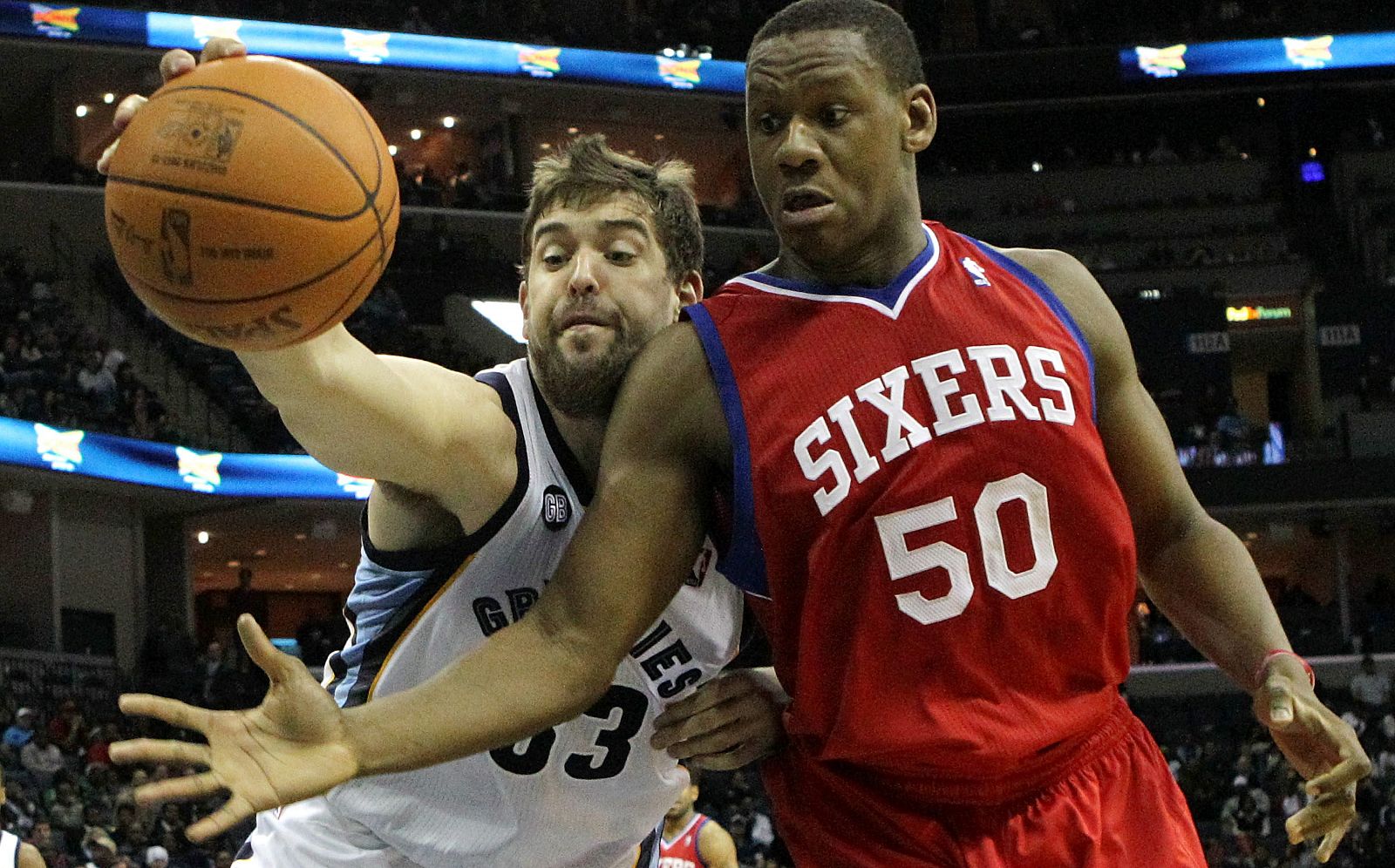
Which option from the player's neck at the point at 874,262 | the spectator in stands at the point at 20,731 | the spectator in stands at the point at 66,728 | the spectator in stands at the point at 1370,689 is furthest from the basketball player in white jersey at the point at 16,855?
the spectator in stands at the point at 1370,689

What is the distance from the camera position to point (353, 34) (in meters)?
25.3

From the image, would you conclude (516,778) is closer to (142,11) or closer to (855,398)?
(855,398)

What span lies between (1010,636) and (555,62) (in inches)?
990

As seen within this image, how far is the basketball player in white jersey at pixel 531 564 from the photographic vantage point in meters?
3.49

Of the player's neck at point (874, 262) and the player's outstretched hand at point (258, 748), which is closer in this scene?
the player's outstretched hand at point (258, 748)

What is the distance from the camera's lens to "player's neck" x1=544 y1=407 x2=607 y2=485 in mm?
3670

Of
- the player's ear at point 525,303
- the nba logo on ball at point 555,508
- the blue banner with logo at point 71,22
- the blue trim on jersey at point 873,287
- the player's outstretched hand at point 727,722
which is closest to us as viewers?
the blue trim on jersey at point 873,287

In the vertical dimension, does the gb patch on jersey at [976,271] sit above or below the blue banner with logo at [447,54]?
above

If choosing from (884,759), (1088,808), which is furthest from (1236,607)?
(884,759)

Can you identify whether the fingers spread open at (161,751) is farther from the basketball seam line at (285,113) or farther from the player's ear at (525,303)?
the player's ear at (525,303)

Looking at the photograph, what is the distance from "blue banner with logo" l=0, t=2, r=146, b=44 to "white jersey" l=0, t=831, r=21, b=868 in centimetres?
1849

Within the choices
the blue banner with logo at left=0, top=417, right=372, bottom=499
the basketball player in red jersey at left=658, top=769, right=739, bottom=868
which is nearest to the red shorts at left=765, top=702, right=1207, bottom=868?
the basketball player in red jersey at left=658, top=769, right=739, bottom=868

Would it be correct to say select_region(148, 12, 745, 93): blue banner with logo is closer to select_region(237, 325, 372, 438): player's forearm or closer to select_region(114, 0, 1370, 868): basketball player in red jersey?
select_region(237, 325, 372, 438): player's forearm

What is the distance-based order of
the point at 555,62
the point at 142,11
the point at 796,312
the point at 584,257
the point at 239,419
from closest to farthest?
the point at 796,312
the point at 584,257
the point at 239,419
the point at 142,11
the point at 555,62
